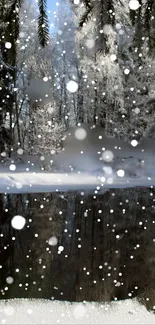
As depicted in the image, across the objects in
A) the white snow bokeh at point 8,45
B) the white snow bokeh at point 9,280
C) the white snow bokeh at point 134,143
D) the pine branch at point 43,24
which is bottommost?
the white snow bokeh at point 9,280

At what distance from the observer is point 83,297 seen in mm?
6082

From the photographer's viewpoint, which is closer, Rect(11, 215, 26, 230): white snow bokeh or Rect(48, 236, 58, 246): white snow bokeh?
Rect(48, 236, 58, 246): white snow bokeh

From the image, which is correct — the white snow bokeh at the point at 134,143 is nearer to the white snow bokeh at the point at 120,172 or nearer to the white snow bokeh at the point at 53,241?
the white snow bokeh at the point at 120,172

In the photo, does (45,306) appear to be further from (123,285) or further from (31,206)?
(31,206)

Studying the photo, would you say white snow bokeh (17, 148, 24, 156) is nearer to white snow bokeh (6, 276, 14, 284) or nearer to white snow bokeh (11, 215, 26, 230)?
white snow bokeh (11, 215, 26, 230)

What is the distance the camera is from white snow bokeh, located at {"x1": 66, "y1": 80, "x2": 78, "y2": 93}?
2670 cm

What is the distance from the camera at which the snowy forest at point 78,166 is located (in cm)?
231

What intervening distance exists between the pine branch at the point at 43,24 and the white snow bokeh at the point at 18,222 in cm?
929

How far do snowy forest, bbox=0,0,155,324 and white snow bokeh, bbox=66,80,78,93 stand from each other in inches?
4.0

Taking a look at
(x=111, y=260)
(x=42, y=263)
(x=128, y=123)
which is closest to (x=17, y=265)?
(x=42, y=263)

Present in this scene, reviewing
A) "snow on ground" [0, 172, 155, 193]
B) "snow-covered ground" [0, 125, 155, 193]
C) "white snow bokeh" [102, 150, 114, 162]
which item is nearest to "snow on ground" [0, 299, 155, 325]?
"snow on ground" [0, 172, 155, 193]

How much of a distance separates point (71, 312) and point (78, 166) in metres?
16.5

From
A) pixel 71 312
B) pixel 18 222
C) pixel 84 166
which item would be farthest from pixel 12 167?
pixel 71 312

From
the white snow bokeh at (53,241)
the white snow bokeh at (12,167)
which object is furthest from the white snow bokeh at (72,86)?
the white snow bokeh at (53,241)
